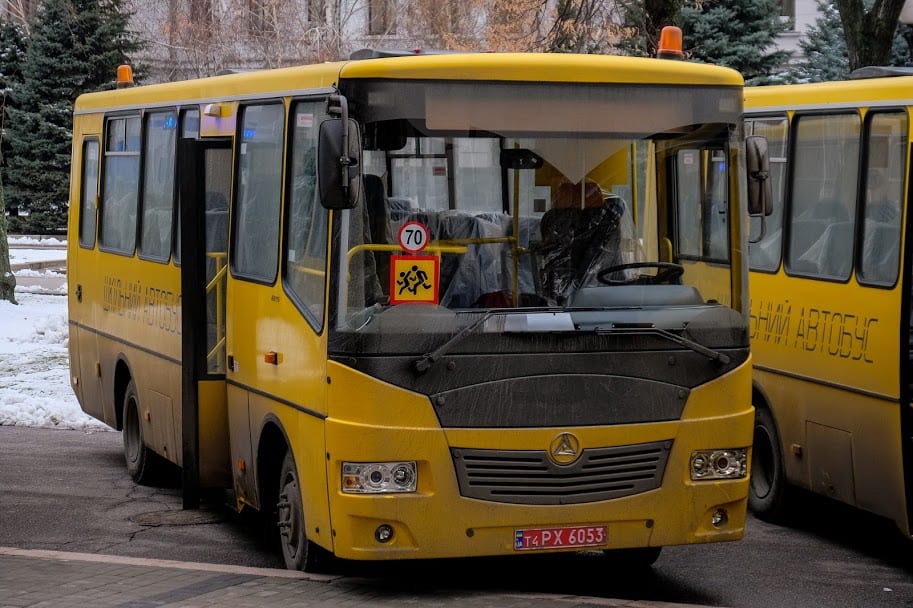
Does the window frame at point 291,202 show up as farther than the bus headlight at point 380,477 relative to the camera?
Yes

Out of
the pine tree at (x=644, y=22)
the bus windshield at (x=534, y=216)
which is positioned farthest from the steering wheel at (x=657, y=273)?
the pine tree at (x=644, y=22)

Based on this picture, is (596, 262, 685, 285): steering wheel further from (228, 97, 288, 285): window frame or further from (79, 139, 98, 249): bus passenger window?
(79, 139, 98, 249): bus passenger window

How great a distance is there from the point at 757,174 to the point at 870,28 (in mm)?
10269

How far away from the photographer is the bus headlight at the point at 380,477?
7293 millimetres

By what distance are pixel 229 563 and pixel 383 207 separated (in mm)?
2778

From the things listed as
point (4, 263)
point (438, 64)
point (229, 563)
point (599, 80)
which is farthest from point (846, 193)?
point (4, 263)

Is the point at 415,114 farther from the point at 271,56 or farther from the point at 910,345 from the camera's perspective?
the point at 271,56

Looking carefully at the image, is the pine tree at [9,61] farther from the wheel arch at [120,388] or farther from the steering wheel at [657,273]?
the steering wheel at [657,273]

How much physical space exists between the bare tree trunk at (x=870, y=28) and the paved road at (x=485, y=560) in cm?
744

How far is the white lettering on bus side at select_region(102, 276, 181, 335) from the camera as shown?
10555mm

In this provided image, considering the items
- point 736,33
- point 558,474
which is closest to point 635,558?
point 558,474

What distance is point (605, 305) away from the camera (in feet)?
24.5

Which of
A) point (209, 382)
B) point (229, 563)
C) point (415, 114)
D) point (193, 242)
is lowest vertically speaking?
point (229, 563)

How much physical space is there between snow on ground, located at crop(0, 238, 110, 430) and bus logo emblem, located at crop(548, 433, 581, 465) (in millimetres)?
8481
